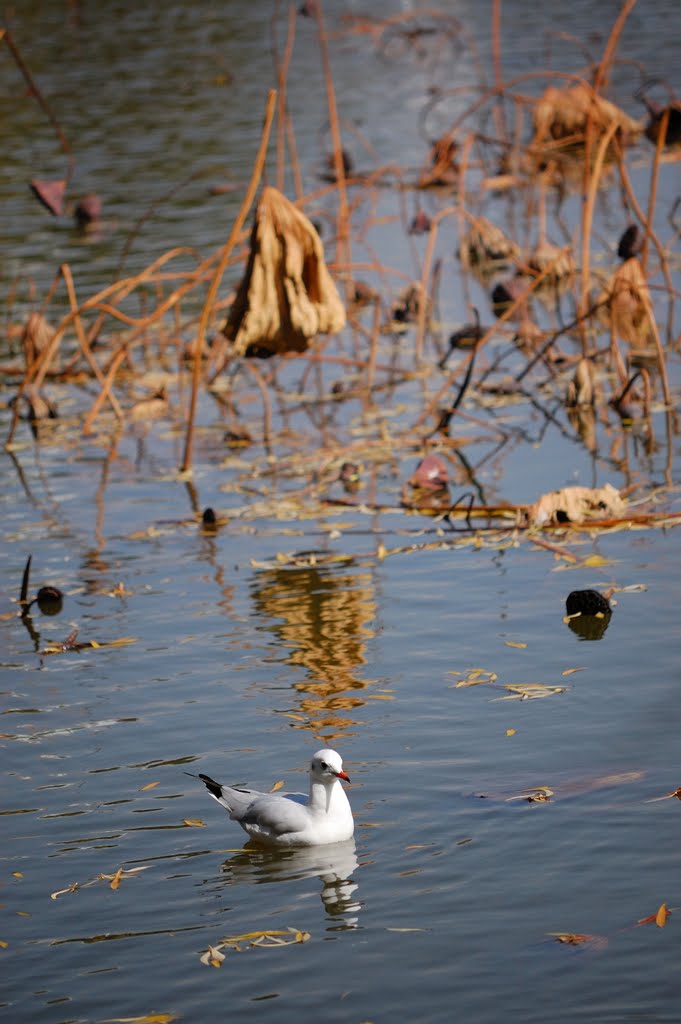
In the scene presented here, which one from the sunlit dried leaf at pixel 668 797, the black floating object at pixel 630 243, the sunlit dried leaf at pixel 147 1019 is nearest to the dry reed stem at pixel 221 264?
the black floating object at pixel 630 243

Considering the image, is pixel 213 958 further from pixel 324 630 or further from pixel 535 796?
pixel 324 630

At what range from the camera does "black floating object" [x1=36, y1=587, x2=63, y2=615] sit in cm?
752

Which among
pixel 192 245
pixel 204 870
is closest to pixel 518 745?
pixel 204 870

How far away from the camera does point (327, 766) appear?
4.76 metres

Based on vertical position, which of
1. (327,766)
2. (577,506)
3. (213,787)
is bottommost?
(577,506)

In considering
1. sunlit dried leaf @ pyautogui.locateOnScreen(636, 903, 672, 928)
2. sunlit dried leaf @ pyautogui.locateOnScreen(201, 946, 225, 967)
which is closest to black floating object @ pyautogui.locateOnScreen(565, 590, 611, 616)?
sunlit dried leaf @ pyautogui.locateOnScreen(636, 903, 672, 928)

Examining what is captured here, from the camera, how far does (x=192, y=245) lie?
1648 centimetres

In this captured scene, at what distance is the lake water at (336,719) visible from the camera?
428cm

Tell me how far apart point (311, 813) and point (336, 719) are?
1083 mm

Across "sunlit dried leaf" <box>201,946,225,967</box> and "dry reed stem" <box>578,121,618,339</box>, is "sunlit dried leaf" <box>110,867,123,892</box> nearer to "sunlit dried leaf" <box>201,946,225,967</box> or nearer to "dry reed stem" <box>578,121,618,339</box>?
"sunlit dried leaf" <box>201,946,225,967</box>

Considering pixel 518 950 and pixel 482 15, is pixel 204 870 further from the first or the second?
pixel 482 15

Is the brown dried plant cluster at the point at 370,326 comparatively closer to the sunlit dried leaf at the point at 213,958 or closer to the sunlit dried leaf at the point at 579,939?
the sunlit dried leaf at the point at 213,958

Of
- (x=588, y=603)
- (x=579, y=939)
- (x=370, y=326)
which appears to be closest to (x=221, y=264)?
(x=588, y=603)

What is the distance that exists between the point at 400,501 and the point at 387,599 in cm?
145
